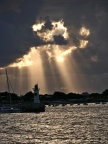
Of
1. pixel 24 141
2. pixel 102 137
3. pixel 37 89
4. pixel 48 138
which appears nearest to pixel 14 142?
pixel 24 141

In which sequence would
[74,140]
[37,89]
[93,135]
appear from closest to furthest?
[74,140]
[93,135]
[37,89]

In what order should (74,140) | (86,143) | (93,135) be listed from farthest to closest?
(93,135)
(74,140)
(86,143)

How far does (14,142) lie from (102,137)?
46.9ft

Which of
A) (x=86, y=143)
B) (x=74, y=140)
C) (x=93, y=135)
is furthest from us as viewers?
(x=93, y=135)

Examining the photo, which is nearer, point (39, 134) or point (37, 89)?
point (39, 134)

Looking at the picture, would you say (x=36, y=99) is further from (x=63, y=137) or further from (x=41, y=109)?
(x=63, y=137)

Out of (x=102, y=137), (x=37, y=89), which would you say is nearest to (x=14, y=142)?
(x=102, y=137)

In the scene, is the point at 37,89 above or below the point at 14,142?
above

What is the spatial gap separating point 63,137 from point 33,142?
27.3ft

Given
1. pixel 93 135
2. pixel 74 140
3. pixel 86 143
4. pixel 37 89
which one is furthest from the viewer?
pixel 37 89

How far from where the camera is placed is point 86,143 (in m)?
71.0

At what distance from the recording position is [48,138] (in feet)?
261

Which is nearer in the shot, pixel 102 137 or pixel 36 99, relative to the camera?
pixel 102 137

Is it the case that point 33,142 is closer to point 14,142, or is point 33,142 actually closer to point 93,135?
point 14,142
